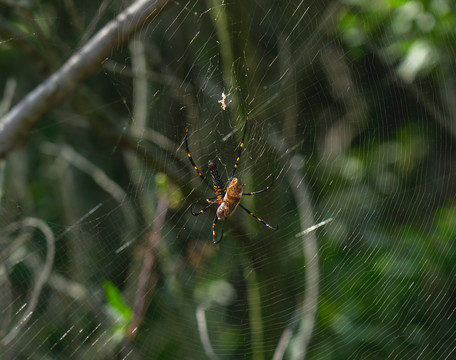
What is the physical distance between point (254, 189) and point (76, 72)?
1411 mm

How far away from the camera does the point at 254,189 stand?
144 inches

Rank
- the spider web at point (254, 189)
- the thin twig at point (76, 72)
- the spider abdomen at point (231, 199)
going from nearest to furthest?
the thin twig at point (76, 72), the spider abdomen at point (231, 199), the spider web at point (254, 189)

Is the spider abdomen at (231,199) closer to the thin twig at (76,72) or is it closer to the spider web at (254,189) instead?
the spider web at (254,189)

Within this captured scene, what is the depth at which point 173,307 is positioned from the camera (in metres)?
4.42

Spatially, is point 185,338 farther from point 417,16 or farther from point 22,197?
point 417,16

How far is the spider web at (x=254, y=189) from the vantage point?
11.6 ft

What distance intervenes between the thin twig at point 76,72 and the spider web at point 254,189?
426mm

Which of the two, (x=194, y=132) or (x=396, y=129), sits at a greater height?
(x=396, y=129)

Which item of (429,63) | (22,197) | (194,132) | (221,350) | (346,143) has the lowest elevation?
(221,350)

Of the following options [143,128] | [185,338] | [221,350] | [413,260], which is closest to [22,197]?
[143,128]

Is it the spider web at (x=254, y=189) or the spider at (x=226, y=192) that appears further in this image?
the spider web at (x=254, y=189)

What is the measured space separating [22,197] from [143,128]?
130 cm

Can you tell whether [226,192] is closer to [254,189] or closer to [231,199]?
[231,199]

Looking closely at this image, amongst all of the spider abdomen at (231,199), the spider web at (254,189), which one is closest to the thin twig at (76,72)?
the spider web at (254,189)
